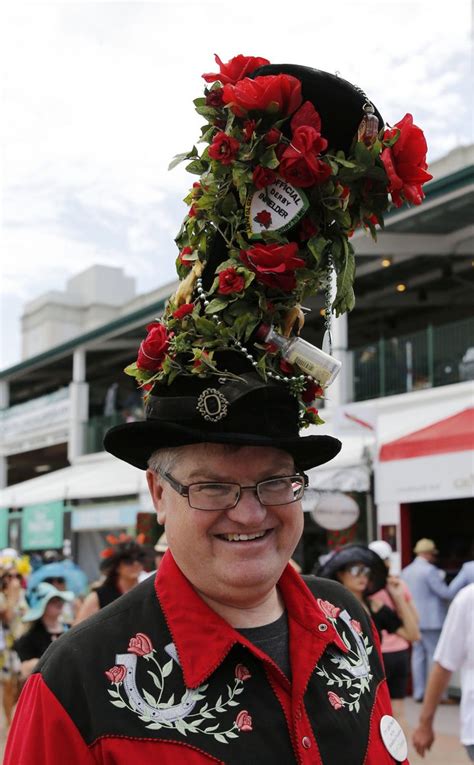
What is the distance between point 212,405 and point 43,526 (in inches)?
633

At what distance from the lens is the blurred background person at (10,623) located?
8641 millimetres

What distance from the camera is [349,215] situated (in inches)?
82.7

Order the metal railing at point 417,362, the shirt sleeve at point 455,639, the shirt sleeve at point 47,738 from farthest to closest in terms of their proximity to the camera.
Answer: the metal railing at point 417,362 < the shirt sleeve at point 455,639 < the shirt sleeve at point 47,738

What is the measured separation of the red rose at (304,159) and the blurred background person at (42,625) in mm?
5483

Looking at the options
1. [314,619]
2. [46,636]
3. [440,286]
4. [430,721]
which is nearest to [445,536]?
[440,286]

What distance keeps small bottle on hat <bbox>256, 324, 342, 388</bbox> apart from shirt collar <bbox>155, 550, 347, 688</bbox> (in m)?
0.57

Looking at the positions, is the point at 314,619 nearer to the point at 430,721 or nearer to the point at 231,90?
the point at 231,90

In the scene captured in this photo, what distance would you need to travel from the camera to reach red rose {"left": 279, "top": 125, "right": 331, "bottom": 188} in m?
1.94

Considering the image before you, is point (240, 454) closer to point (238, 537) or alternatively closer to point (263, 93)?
point (238, 537)

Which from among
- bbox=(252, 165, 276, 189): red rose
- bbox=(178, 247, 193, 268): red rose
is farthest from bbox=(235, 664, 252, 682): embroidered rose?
bbox=(252, 165, 276, 189): red rose

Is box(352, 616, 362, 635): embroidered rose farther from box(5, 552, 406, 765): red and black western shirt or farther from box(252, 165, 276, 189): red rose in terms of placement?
box(252, 165, 276, 189): red rose

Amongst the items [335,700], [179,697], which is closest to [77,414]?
[335,700]

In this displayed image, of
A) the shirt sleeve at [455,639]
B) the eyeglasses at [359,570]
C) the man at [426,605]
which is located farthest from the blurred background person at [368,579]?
the man at [426,605]

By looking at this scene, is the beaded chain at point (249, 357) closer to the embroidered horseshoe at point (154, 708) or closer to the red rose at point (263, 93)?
the red rose at point (263, 93)
